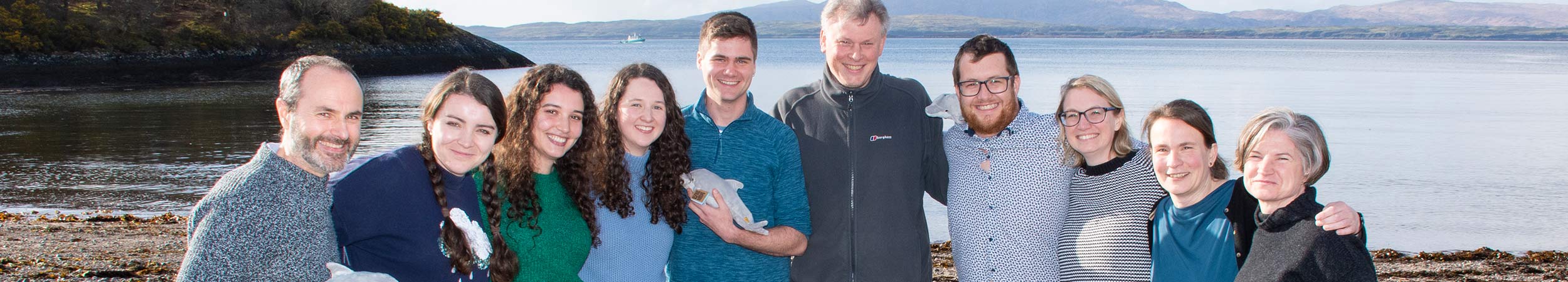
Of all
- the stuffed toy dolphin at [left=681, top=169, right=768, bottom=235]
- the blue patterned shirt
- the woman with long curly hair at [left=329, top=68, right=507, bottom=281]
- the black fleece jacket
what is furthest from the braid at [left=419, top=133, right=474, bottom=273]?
the blue patterned shirt

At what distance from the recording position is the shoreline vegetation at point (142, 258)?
7.89m

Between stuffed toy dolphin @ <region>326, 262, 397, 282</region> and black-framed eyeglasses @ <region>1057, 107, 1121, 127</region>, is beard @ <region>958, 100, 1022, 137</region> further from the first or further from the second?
stuffed toy dolphin @ <region>326, 262, 397, 282</region>

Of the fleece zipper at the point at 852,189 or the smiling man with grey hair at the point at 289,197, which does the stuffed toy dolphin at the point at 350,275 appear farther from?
the fleece zipper at the point at 852,189

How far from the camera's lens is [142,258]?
845 cm

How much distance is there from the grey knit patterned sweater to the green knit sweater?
579 millimetres

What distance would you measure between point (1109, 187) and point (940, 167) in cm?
79

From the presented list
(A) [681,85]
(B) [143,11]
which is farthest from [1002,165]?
(B) [143,11]

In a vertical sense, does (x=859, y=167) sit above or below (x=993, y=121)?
below

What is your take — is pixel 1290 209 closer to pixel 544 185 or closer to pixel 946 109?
pixel 946 109

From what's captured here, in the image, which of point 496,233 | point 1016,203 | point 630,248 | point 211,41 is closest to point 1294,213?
point 1016,203

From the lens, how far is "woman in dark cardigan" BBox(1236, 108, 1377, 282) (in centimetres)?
268

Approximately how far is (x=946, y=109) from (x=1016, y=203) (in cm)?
50

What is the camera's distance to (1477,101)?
27.9 m

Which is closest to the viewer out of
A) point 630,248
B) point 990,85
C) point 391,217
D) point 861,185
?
point 391,217
